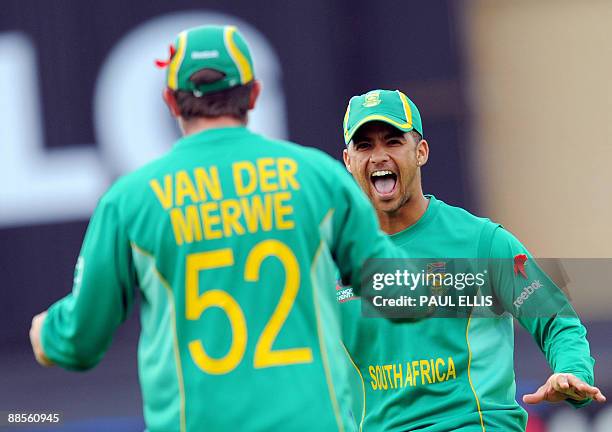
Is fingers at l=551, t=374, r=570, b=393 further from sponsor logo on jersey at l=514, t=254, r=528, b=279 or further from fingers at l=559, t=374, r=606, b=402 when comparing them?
sponsor logo on jersey at l=514, t=254, r=528, b=279

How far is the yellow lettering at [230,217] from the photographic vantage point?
3510 mm

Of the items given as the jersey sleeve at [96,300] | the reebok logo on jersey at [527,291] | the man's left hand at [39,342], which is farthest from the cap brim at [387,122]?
the man's left hand at [39,342]

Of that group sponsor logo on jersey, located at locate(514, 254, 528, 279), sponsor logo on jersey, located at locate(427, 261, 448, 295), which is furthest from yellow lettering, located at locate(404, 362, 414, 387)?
sponsor logo on jersey, located at locate(514, 254, 528, 279)

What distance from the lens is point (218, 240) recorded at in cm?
350

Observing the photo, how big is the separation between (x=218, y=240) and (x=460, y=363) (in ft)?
5.35

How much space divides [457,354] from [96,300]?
174 cm

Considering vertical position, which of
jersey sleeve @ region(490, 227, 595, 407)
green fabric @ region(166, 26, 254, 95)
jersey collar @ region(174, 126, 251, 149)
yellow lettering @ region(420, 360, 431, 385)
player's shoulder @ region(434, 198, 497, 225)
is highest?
green fabric @ region(166, 26, 254, 95)

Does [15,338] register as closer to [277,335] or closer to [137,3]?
[137,3]

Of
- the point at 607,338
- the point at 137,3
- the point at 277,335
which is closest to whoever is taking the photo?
the point at 277,335

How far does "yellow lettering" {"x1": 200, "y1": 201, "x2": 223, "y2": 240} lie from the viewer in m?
3.50

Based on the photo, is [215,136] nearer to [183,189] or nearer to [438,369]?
[183,189]

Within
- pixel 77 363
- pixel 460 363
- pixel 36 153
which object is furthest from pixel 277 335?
pixel 36 153

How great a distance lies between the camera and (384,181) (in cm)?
529

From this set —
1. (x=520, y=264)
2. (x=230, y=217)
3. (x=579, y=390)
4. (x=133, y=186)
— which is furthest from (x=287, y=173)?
(x=520, y=264)
